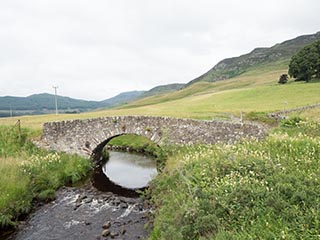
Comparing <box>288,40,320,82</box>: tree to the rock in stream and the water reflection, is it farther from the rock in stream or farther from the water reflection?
the rock in stream

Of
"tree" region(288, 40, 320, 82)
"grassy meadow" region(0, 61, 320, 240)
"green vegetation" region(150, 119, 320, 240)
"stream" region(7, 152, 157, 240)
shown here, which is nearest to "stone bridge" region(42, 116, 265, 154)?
"stream" region(7, 152, 157, 240)

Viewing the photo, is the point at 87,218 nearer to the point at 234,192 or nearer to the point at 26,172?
the point at 26,172

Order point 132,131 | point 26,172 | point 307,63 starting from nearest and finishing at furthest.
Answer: point 26,172, point 132,131, point 307,63

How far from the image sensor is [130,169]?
25.5 metres

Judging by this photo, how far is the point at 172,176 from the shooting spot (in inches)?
553

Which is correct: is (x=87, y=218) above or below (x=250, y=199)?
below

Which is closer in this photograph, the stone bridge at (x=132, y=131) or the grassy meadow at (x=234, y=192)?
the grassy meadow at (x=234, y=192)

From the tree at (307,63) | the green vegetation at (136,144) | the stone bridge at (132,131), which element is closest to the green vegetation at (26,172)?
the stone bridge at (132,131)

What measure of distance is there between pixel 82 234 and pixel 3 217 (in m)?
3.49

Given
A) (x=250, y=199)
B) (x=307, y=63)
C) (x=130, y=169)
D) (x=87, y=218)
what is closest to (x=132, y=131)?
(x=130, y=169)

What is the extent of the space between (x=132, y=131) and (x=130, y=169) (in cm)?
396

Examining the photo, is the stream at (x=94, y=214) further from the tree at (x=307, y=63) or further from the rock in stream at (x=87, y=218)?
the tree at (x=307, y=63)

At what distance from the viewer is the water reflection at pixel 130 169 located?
21.8 meters

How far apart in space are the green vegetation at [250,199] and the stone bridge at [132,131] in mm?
7560
